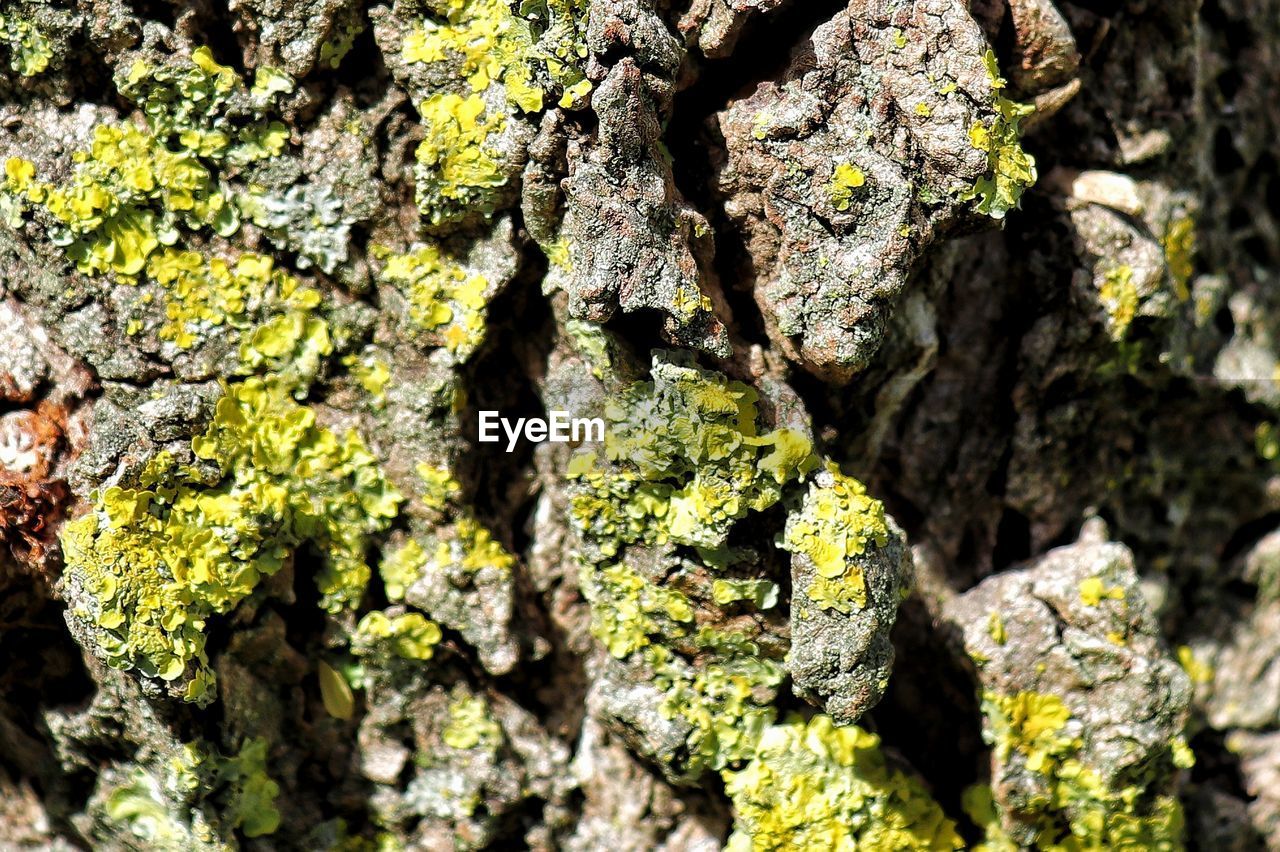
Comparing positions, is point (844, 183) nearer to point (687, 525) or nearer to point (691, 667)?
point (687, 525)

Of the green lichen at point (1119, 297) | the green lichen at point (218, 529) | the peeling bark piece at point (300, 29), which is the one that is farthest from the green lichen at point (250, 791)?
the green lichen at point (1119, 297)

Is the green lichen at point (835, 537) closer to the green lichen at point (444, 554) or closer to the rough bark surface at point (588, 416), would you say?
the rough bark surface at point (588, 416)

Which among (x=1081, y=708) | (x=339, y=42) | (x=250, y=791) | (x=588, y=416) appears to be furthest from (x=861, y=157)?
(x=250, y=791)

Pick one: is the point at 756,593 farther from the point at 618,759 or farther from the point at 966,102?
the point at 966,102

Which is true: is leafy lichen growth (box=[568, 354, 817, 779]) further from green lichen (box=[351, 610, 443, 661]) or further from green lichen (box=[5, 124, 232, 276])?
green lichen (box=[5, 124, 232, 276])

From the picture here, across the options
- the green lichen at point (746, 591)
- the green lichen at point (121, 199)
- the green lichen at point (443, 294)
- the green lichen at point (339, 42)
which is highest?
the green lichen at point (339, 42)
